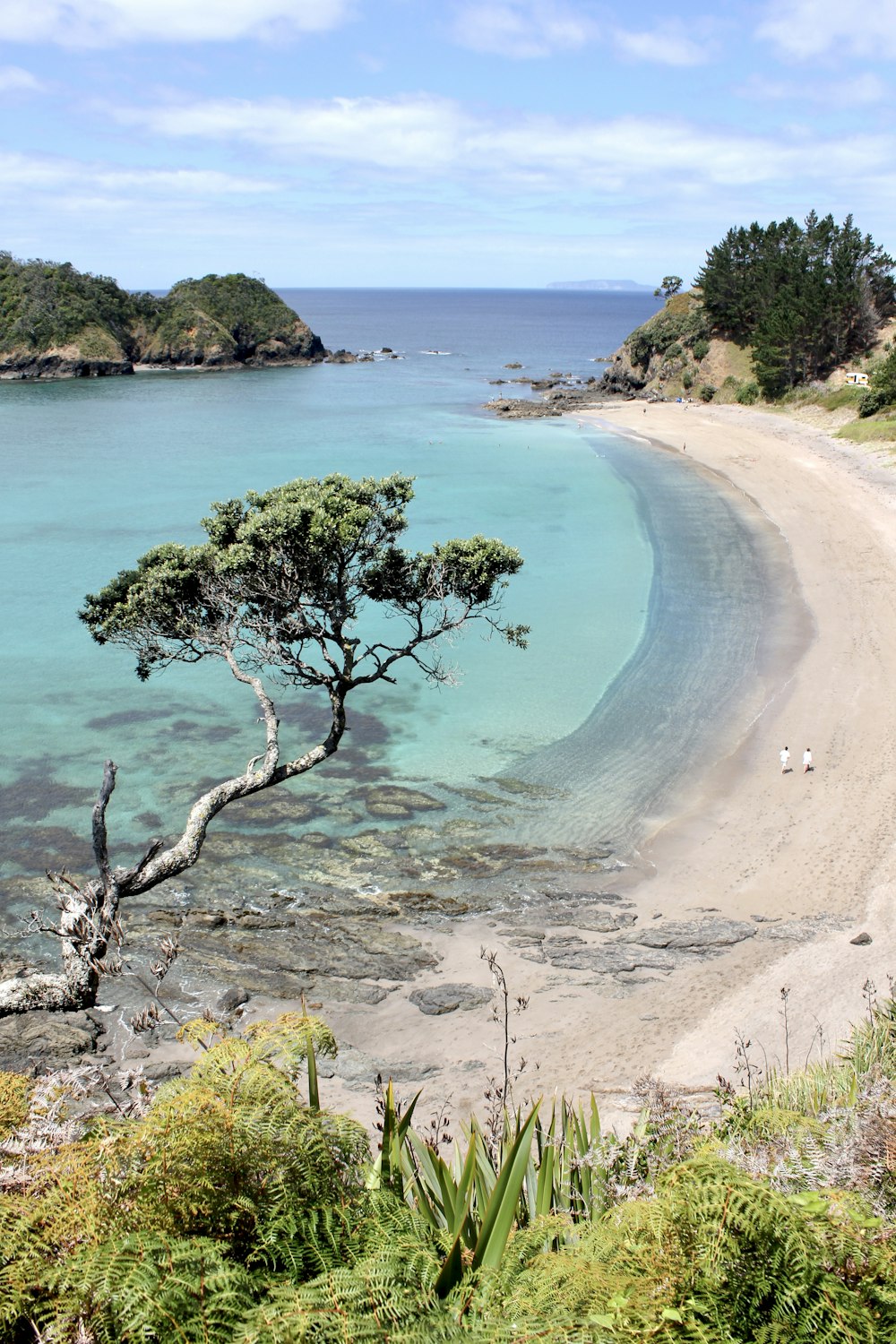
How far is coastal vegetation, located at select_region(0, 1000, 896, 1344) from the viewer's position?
4.00 metres

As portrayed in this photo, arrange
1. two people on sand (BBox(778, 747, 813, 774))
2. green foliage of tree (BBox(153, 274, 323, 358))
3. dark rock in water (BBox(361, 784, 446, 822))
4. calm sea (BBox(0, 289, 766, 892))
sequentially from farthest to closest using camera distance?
green foliage of tree (BBox(153, 274, 323, 358))
calm sea (BBox(0, 289, 766, 892))
two people on sand (BBox(778, 747, 813, 774))
dark rock in water (BBox(361, 784, 446, 822))

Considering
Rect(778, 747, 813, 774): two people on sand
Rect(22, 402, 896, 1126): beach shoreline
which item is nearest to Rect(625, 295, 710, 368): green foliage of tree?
Rect(22, 402, 896, 1126): beach shoreline

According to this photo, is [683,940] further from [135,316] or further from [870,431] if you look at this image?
[135,316]

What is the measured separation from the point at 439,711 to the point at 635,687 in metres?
5.91

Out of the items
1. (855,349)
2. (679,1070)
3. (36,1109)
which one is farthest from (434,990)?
(855,349)

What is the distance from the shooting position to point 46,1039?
13.4 metres

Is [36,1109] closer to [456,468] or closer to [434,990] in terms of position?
[434,990]

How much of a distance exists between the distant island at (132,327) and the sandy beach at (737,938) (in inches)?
3800

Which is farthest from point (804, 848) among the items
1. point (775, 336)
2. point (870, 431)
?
point (775, 336)

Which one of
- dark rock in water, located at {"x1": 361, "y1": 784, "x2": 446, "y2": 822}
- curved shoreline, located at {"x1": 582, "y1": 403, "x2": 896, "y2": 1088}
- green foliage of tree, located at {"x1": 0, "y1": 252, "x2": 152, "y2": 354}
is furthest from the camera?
green foliage of tree, located at {"x1": 0, "y1": 252, "x2": 152, "y2": 354}

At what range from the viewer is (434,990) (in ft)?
48.3

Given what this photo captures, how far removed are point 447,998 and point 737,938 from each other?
4.95 meters

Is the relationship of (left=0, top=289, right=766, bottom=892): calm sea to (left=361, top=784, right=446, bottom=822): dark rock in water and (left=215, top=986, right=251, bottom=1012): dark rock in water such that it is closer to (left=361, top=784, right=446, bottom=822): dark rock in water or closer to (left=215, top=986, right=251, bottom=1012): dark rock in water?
(left=361, top=784, right=446, bottom=822): dark rock in water

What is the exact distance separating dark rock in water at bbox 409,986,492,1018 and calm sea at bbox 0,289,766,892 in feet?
18.0
